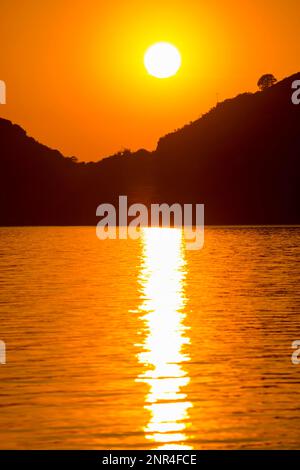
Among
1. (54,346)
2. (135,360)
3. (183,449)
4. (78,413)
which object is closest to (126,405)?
(78,413)

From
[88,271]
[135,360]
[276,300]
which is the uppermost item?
[88,271]

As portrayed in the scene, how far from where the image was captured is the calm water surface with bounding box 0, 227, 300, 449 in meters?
22.3

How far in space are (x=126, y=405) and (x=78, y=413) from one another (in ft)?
4.11

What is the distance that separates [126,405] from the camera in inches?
977

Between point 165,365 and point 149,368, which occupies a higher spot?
point 165,365

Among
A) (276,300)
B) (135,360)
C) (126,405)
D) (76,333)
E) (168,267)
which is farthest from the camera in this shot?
(168,267)

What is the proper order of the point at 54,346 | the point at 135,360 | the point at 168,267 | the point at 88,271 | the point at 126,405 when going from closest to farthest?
the point at 126,405 → the point at 135,360 → the point at 54,346 → the point at 88,271 → the point at 168,267

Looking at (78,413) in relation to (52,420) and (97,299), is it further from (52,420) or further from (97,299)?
(97,299)

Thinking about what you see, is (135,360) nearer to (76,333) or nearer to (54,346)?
(54,346)

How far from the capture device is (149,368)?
98.6ft

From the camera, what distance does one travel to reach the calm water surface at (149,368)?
22.3m

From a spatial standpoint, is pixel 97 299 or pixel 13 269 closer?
pixel 97 299

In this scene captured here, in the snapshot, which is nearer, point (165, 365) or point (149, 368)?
point (149, 368)
